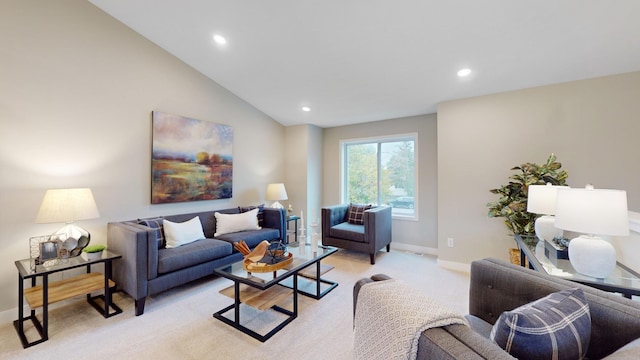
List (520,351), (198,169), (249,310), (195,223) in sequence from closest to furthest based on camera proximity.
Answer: (520,351) → (249,310) → (195,223) → (198,169)

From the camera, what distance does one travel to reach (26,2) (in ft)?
7.54

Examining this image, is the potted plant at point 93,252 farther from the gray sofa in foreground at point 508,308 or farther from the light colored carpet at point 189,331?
the gray sofa in foreground at point 508,308

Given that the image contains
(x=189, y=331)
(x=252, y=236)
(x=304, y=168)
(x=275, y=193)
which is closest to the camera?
(x=189, y=331)

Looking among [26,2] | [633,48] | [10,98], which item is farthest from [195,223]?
[633,48]

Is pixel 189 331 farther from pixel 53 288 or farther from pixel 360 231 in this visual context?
pixel 360 231

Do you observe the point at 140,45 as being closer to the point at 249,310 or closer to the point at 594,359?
the point at 249,310

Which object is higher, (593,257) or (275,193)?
(275,193)

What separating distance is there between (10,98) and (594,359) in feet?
13.8

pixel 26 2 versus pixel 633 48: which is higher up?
pixel 26 2

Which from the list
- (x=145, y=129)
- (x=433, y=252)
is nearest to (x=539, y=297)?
(x=433, y=252)

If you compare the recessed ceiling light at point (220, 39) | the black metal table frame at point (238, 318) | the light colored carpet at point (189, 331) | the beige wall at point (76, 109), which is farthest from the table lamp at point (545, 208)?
the beige wall at point (76, 109)

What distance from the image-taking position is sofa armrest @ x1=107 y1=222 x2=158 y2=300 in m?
2.30

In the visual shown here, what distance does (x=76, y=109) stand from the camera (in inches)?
102

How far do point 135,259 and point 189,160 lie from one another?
1.56 m
